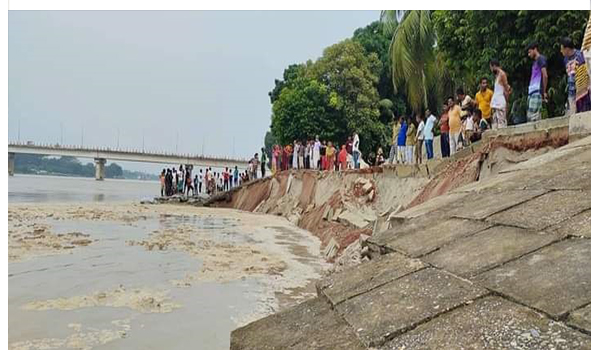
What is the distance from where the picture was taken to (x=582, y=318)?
1.41 meters

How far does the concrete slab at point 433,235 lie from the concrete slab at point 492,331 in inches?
32.2

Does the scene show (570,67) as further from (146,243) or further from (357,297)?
(146,243)

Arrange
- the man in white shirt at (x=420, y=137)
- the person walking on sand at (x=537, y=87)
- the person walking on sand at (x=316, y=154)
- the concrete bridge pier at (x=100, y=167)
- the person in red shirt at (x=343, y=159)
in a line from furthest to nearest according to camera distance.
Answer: the concrete bridge pier at (x=100, y=167)
the person walking on sand at (x=316, y=154)
the person in red shirt at (x=343, y=159)
the man in white shirt at (x=420, y=137)
the person walking on sand at (x=537, y=87)

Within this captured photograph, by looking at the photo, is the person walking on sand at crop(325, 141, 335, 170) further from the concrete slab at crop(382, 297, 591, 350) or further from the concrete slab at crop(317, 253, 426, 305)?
the concrete slab at crop(382, 297, 591, 350)

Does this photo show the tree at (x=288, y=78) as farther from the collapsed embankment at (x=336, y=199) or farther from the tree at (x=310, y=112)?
the collapsed embankment at (x=336, y=199)

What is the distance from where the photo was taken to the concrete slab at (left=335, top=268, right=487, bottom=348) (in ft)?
5.56

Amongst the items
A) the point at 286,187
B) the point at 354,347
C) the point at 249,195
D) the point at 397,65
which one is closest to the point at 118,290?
the point at 354,347

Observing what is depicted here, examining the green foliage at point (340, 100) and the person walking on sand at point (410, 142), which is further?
the green foliage at point (340, 100)

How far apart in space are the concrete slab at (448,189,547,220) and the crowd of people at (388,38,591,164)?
1.91 metres

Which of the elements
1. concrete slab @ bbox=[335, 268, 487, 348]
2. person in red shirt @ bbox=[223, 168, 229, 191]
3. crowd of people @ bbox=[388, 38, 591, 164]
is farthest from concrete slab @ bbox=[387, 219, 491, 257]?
person in red shirt @ bbox=[223, 168, 229, 191]

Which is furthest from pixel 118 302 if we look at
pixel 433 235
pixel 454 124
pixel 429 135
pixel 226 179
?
pixel 226 179

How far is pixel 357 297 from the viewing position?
212cm

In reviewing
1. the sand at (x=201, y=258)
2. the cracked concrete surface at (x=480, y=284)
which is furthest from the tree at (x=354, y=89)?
the cracked concrete surface at (x=480, y=284)

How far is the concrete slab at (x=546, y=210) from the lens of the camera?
228 cm
